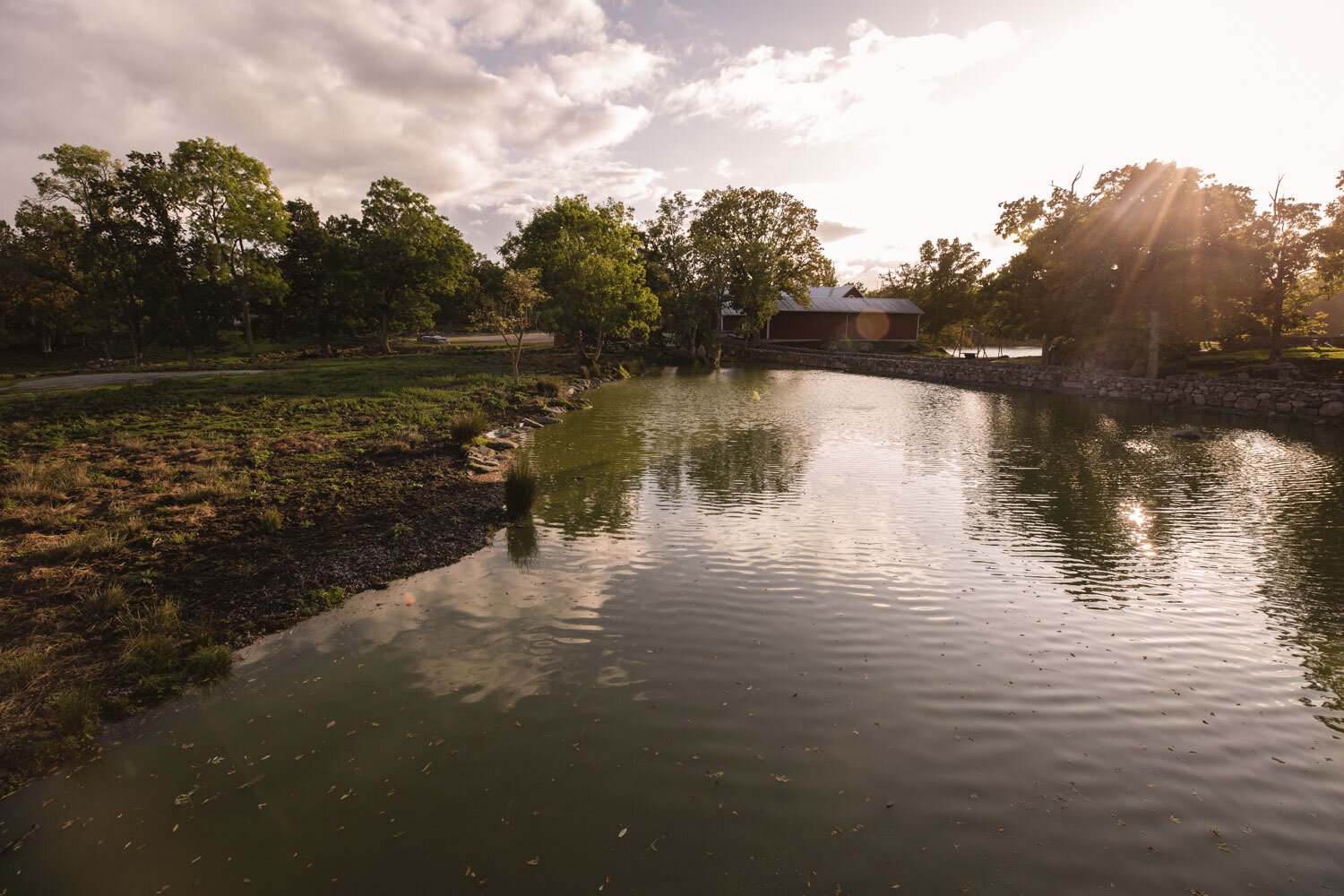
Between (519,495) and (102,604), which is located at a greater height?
(519,495)

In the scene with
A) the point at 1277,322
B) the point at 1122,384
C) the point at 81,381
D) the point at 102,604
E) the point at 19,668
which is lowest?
the point at 19,668

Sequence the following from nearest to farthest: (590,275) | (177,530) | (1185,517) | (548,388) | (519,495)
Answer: (177,530), (519,495), (1185,517), (548,388), (590,275)

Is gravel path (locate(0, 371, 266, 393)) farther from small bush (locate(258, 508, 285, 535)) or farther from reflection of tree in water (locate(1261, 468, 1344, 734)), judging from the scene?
reflection of tree in water (locate(1261, 468, 1344, 734))

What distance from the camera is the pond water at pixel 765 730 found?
14.3ft

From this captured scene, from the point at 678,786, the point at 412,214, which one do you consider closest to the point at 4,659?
the point at 678,786

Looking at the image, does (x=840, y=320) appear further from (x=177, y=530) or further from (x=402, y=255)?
(x=177, y=530)

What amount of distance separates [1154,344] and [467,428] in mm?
43266

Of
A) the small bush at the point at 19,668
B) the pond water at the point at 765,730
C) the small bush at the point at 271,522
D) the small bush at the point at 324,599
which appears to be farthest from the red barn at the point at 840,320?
the small bush at the point at 19,668

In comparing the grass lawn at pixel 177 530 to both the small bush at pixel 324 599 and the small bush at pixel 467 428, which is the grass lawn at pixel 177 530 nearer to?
the small bush at pixel 324 599

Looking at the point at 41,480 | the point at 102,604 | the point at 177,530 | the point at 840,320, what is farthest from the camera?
the point at 840,320

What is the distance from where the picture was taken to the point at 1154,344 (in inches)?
1400

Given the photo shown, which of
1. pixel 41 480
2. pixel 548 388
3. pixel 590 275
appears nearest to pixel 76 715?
pixel 41 480

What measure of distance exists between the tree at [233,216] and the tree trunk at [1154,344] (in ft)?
206

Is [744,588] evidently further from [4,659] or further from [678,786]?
[4,659]
